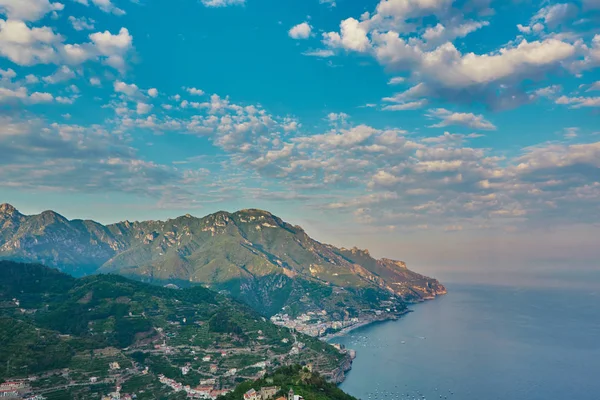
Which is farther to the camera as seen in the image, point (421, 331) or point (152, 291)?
point (421, 331)

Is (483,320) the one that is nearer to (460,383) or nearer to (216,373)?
(460,383)

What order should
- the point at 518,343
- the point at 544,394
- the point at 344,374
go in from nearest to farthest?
the point at 544,394
the point at 344,374
the point at 518,343

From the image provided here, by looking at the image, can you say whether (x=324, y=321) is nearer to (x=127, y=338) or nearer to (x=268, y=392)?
(x=127, y=338)

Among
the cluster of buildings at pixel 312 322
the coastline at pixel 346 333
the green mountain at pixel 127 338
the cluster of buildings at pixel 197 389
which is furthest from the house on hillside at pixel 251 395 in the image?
the cluster of buildings at pixel 312 322

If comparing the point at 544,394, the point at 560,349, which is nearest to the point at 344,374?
the point at 544,394

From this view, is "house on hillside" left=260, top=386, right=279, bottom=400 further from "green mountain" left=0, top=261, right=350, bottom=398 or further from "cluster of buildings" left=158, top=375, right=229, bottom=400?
"green mountain" left=0, top=261, right=350, bottom=398

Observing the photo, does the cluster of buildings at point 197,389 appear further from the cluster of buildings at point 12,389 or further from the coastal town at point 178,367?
the cluster of buildings at point 12,389
